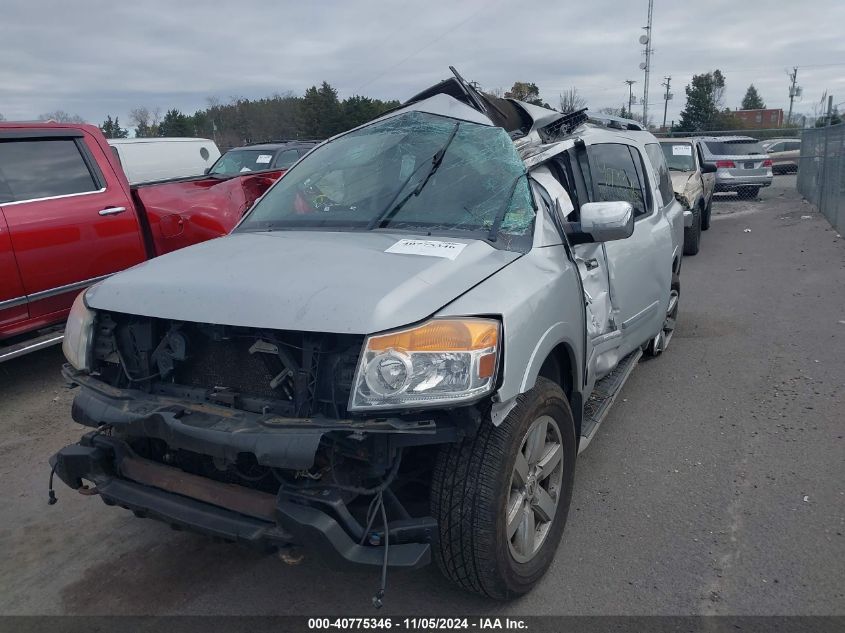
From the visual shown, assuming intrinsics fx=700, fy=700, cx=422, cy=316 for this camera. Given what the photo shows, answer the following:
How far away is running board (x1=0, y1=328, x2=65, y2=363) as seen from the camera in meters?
5.08

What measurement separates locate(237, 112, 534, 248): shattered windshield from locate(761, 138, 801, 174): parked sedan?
28.0 m

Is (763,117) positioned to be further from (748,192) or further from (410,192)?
(410,192)

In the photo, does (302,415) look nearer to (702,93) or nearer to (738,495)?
(738,495)

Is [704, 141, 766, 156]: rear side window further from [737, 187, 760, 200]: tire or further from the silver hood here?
the silver hood

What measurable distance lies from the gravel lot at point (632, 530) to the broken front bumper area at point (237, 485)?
0.52m

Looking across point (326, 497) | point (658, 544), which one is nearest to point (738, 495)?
point (658, 544)

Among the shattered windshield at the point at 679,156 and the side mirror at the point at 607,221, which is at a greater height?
the side mirror at the point at 607,221

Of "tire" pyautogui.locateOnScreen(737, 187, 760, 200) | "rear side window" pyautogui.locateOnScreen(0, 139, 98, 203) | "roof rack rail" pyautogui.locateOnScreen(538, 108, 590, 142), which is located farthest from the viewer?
"tire" pyautogui.locateOnScreen(737, 187, 760, 200)

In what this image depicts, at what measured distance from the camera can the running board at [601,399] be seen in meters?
3.74

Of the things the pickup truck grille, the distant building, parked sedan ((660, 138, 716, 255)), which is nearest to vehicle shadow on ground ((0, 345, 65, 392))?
the pickup truck grille

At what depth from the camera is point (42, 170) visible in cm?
571

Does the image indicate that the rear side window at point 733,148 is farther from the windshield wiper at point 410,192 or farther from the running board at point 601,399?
the windshield wiper at point 410,192

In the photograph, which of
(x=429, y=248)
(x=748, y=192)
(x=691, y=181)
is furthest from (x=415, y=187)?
(x=748, y=192)

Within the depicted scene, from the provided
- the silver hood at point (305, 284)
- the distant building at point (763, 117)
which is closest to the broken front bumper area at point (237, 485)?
the silver hood at point (305, 284)
